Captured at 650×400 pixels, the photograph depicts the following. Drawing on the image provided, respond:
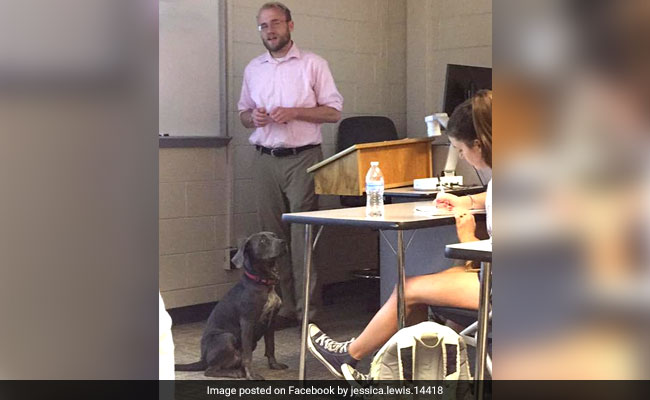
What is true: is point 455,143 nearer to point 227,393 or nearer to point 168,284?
point 227,393

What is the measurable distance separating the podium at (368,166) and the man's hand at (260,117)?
0.28 metres

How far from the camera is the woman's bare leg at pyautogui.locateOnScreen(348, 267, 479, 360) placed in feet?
7.98

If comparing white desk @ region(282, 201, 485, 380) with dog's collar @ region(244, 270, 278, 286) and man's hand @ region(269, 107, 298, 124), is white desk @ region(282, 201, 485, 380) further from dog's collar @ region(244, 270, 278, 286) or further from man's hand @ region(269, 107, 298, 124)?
man's hand @ region(269, 107, 298, 124)

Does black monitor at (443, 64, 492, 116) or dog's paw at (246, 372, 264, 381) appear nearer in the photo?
dog's paw at (246, 372, 264, 381)

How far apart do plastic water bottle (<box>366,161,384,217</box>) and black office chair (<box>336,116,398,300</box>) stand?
71cm

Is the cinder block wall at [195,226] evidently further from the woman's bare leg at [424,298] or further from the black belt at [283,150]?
the woman's bare leg at [424,298]

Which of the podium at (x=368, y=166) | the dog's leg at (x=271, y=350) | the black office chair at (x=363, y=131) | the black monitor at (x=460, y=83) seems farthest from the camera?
the black office chair at (x=363, y=131)

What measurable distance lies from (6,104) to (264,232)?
333 cm

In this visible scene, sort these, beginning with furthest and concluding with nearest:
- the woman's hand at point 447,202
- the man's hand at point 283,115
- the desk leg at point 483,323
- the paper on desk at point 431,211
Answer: the man's hand at point 283,115, the woman's hand at point 447,202, the paper on desk at point 431,211, the desk leg at point 483,323

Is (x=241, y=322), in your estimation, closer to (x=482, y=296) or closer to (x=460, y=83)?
(x=482, y=296)

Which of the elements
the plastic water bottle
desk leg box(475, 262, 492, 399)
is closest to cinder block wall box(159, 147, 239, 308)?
the plastic water bottle

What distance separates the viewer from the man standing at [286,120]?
3.73m

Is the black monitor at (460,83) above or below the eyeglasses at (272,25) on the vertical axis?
below

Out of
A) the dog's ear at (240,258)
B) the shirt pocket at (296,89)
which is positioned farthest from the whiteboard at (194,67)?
the dog's ear at (240,258)
